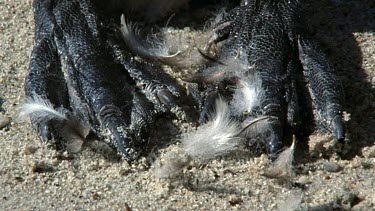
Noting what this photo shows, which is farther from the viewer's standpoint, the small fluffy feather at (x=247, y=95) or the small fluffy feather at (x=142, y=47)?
the small fluffy feather at (x=142, y=47)

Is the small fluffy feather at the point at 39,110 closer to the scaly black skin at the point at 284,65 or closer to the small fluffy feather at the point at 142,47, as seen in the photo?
the small fluffy feather at the point at 142,47

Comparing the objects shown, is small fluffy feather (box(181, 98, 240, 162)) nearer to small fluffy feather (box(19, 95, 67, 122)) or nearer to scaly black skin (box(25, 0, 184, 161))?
scaly black skin (box(25, 0, 184, 161))

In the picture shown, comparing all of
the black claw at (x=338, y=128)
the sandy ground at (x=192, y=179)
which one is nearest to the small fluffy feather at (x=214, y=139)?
the sandy ground at (x=192, y=179)

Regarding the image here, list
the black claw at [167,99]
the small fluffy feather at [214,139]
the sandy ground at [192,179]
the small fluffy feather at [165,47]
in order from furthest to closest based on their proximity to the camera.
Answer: the small fluffy feather at [165,47], the black claw at [167,99], the small fluffy feather at [214,139], the sandy ground at [192,179]

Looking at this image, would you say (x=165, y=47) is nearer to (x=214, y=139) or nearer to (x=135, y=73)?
(x=135, y=73)

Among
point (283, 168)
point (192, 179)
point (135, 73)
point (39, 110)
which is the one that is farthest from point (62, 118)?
point (283, 168)

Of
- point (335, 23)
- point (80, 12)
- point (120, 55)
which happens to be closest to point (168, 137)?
point (120, 55)

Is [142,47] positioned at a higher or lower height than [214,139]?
higher
